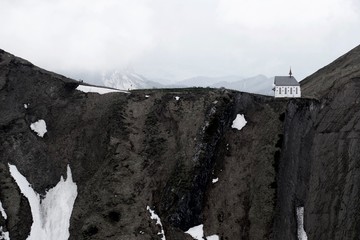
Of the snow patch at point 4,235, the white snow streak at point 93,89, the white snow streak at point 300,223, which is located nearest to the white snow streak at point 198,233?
the white snow streak at point 300,223

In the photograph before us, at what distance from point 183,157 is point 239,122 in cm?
1162

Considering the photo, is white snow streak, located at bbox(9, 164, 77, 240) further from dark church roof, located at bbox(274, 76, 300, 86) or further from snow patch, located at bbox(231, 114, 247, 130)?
dark church roof, located at bbox(274, 76, 300, 86)

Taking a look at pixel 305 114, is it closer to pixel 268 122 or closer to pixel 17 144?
pixel 268 122

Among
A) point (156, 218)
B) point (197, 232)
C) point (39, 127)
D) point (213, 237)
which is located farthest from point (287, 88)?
point (39, 127)

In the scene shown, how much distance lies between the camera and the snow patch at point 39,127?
6569 centimetres

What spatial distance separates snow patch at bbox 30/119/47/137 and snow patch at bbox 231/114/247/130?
30.0 m

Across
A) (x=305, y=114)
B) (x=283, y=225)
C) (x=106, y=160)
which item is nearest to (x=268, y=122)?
(x=305, y=114)

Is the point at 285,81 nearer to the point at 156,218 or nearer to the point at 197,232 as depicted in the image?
the point at 197,232

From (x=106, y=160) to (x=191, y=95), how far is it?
17997mm

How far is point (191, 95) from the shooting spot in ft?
228

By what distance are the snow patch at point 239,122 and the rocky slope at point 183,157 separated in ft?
2.57

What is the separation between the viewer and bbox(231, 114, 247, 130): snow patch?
6612cm

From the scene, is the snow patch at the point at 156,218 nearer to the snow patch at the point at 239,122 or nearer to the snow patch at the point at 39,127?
the snow patch at the point at 239,122

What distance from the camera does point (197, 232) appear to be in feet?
184
